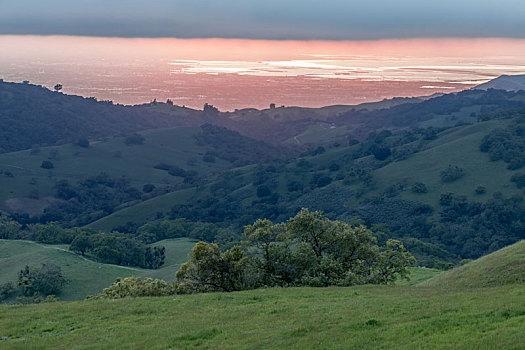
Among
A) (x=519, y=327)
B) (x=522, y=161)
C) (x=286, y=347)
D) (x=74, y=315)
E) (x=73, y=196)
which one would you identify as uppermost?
(x=519, y=327)

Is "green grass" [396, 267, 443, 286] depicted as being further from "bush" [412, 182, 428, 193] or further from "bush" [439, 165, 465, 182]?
"bush" [439, 165, 465, 182]

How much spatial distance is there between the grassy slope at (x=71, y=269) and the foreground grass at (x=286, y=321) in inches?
1502

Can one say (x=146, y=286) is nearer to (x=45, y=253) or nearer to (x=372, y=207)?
(x=45, y=253)

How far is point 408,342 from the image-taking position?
15625mm

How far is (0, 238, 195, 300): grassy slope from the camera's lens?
6569cm

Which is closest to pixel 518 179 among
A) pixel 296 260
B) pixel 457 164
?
pixel 457 164

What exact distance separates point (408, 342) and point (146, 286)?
19258 millimetres

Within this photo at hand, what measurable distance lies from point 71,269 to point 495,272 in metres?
60.2

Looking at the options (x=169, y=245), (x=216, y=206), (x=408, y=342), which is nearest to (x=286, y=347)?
(x=408, y=342)

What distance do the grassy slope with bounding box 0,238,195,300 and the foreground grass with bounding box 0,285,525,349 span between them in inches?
1502

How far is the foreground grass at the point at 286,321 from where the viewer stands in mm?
16281

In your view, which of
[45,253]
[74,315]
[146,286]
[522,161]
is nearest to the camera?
[74,315]

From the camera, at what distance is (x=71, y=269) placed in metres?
71.1

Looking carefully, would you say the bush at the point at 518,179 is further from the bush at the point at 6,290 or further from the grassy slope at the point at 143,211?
the bush at the point at 6,290
